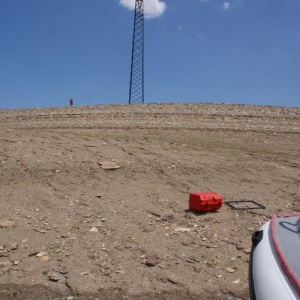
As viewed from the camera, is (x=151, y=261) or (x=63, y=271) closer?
(x=63, y=271)

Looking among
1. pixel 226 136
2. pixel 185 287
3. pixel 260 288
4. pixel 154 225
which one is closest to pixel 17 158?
pixel 154 225

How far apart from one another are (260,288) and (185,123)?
46.0ft

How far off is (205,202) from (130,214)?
120cm

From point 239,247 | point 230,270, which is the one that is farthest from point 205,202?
point 230,270

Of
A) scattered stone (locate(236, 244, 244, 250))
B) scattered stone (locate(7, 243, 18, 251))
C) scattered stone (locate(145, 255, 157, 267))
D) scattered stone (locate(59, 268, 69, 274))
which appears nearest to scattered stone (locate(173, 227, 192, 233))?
scattered stone (locate(236, 244, 244, 250))

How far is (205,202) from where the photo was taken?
5.89 meters

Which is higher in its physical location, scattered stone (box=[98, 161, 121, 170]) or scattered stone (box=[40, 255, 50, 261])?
scattered stone (box=[98, 161, 121, 170])

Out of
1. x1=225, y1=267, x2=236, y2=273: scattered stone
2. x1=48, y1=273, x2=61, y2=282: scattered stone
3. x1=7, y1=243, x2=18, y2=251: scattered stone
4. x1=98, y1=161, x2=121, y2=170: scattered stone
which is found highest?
x1=98, y1=161, x2=121, y2=170: scattered stone

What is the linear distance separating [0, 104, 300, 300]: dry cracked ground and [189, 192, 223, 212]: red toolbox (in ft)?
0.38

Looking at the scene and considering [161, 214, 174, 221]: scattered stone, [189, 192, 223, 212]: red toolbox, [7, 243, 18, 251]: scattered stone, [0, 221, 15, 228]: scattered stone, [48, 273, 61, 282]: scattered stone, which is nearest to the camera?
[48, 273, 61, 282]: scattered stone

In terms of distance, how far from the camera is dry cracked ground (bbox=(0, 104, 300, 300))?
4.11m

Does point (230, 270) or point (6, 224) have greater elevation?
point (6, 224)

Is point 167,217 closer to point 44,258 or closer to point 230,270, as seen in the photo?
point 230,270

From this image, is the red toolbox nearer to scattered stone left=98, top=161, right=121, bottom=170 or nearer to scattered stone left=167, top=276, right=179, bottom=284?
scattered stone left=167, top=276, right=179, bottom=284
